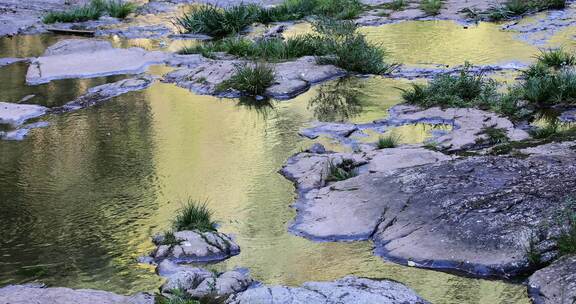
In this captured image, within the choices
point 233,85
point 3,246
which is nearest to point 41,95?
point 233,85

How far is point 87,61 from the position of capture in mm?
12602

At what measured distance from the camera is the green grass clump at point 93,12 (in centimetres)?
1678

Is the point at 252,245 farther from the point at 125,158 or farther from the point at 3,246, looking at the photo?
the point at 125,158

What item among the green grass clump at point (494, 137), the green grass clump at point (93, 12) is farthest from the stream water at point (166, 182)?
the green grass clump at point (93, 12)

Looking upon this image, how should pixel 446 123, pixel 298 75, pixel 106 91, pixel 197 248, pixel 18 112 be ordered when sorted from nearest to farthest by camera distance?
pixel 197 248 < pixel 446 123 < pixel 18 112 < pixel 106 91 < pixel 298 75

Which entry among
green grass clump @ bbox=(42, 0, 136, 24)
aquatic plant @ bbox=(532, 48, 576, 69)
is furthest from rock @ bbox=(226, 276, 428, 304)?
green grass clump @ bbox=(42, 0, 136, 24)

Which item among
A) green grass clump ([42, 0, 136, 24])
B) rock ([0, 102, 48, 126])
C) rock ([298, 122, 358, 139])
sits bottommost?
rock ([298, 122, 358, 139])

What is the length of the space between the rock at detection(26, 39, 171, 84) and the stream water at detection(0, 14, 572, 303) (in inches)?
14.6

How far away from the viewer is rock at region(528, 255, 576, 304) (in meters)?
4.72

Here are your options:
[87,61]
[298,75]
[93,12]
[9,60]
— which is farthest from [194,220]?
[93,12]

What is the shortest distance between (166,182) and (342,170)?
168cm

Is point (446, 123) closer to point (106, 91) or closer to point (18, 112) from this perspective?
point (106, 91)

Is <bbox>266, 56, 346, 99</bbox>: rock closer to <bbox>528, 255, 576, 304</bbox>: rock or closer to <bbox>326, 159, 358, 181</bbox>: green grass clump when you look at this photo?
<bbox>326, 159, 358, 181</bbox>: green grass clump

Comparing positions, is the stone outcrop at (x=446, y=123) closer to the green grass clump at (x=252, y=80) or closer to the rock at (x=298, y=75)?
the rock at (x=298, y=75)
